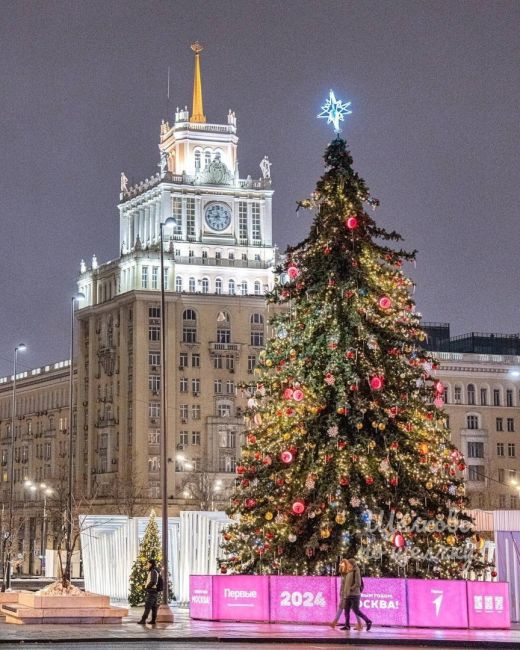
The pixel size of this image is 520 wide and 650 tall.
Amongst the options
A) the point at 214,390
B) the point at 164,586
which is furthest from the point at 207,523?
the point at 214,390

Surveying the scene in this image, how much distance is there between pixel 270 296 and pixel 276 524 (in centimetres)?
637

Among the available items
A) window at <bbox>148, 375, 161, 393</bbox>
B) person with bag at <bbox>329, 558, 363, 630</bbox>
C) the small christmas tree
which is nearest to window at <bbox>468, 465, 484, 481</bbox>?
window at <bbox>148, 375, 161, 393</bbox>

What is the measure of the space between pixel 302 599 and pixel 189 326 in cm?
9749

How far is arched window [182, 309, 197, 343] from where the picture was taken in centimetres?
13162

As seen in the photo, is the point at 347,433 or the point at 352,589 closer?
the point at 352,589

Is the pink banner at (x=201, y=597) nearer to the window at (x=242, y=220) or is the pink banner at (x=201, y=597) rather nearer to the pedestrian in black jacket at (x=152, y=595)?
the pedestrian in black jacket at (x=152, y=595)

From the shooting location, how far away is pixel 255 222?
468ft

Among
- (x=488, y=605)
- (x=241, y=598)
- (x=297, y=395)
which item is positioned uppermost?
(x=297, y=395)

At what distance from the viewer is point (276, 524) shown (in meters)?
35.8

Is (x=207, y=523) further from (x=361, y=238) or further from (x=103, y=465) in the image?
(x=103, y=465)

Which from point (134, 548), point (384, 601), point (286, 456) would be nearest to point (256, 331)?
point (134, 548)

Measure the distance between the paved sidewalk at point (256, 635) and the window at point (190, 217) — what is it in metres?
106

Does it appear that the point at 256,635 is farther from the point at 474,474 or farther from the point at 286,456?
the point at 474,474

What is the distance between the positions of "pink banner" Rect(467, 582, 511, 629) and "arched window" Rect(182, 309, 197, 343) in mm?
97734
